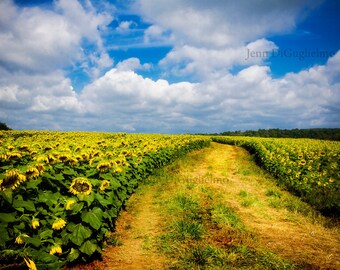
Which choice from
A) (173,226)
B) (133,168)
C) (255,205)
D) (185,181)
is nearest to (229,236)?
(173,226)

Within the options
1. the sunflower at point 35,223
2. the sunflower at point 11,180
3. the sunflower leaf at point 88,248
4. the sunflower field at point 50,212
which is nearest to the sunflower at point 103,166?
the sunflower field at point 50,212

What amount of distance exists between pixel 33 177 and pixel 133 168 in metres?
5.19

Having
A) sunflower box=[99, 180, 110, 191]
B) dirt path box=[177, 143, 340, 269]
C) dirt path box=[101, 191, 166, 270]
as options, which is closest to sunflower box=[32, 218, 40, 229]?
sunflower box=[99, 180, 110, 191]

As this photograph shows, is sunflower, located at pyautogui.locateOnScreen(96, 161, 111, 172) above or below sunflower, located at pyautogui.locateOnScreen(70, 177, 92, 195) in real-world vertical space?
above

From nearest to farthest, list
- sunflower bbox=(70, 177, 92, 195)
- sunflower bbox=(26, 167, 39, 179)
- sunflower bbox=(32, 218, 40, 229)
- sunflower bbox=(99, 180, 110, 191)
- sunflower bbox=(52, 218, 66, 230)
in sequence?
1. sunflower bbox=(32, 218, 40, 229)
2. sunflower bbox=(52, 218, 66, 230)
3. sunflower bbox=(26, 167, 39, 179)
4. sunflower bbox=(70, 177, 92, 195)
5. sunflower bbox=(99, 180, 110, 191)

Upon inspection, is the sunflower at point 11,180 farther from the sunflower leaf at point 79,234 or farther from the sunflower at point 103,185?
the sunflower at point 103,185

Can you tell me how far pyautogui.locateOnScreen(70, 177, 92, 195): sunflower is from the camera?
5031mm

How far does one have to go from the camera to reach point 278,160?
665 inches

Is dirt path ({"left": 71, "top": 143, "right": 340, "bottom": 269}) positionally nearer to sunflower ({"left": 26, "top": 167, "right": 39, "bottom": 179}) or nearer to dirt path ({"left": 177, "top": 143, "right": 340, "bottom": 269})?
dirt path ({"left": 177, "top": 143, "right": 340, "bottom": 269})

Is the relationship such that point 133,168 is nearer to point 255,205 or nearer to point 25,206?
point 255,205

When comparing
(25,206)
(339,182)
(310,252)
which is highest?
(25,206)

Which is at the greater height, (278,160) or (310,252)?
(278,160)

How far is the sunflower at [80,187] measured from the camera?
5.03 meters

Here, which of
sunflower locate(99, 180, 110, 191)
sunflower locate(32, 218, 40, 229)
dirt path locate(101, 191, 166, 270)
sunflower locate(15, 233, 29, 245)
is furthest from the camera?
sunflower locate(99, 180, 110, 191)
